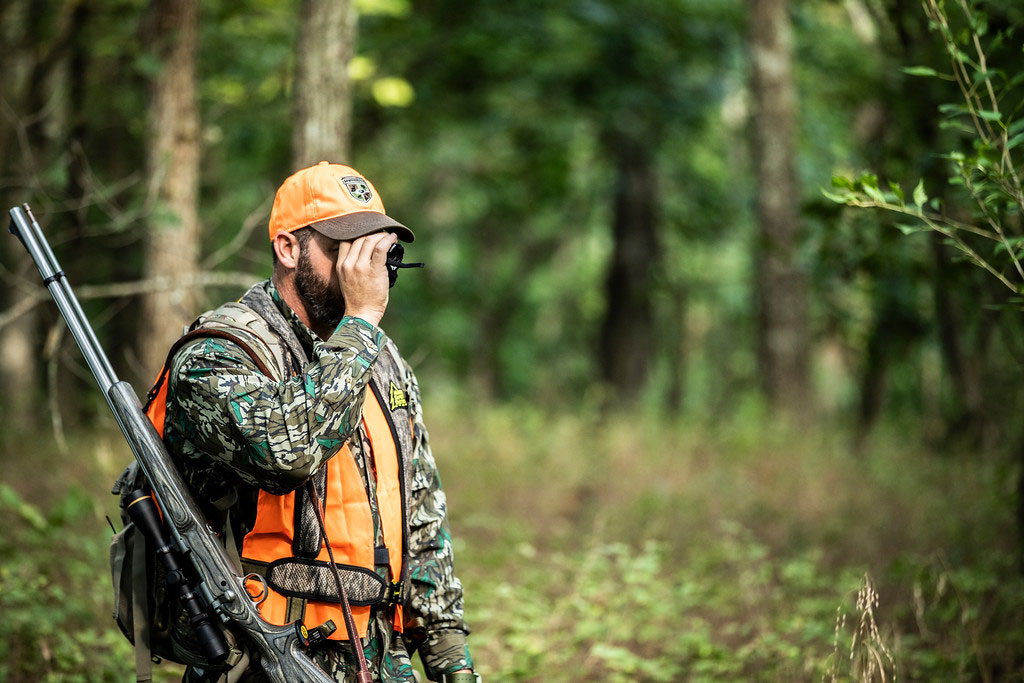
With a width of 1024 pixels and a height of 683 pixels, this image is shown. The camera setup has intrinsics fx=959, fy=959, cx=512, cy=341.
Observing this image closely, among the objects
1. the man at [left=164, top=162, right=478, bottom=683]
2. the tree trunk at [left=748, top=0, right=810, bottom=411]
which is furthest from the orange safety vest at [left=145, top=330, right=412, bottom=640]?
the tree trunk at [left=748, top=0, right=810, bottom=411]

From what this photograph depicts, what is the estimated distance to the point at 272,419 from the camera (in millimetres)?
2410

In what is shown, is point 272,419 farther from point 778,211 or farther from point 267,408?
point 778,211

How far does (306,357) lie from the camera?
280 cm

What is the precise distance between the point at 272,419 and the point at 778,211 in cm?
874

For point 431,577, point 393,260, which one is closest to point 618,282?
point 431,577

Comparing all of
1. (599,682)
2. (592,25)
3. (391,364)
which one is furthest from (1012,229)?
(592,25)

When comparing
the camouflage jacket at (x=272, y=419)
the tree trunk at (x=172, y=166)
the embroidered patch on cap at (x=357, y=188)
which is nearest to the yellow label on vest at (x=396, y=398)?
the camouflage jacket at (x=272, y=419)

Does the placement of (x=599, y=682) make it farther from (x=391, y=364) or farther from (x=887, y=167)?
(x=887, y=167)

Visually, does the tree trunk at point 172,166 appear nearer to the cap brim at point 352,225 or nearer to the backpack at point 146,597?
the backpack at point 146,597

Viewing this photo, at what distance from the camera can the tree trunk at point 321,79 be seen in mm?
6152

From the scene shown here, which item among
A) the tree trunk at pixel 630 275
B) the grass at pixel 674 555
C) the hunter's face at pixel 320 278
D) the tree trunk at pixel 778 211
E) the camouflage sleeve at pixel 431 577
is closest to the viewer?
the hunter's face at pixel 320 278

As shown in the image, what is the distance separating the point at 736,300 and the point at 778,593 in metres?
16.1

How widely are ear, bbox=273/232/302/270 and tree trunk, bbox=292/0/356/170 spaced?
11.4ft

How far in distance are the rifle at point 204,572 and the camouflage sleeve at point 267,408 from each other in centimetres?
13
